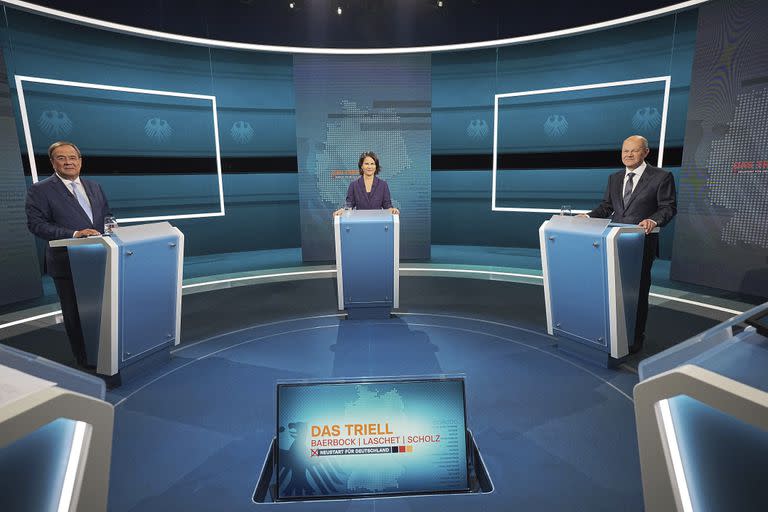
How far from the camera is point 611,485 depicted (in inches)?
72.3

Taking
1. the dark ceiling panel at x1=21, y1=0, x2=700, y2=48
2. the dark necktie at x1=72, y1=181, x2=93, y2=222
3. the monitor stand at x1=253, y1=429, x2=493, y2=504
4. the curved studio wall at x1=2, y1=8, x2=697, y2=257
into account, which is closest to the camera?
the monitor stand at x1=253, y1=429, x2=493, y2=504

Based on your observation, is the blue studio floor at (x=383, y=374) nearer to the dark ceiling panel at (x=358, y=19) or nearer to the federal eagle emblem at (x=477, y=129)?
the dark ceiling panel at (x=358, y=19)

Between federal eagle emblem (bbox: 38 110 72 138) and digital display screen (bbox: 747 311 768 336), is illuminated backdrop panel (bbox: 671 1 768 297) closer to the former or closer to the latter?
digital display screen (bbox: 747 311 768 336)

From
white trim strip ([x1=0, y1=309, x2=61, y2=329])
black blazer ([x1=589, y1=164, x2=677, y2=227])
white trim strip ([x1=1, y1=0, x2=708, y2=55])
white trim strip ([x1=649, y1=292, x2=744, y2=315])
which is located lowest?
white trim strip ([x1=649, y1=292, x2=744, y2=315])

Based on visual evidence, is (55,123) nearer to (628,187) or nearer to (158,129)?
(158,129)

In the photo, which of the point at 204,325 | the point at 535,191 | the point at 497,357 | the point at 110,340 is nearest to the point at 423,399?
the point at 497,357

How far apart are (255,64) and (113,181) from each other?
302cm

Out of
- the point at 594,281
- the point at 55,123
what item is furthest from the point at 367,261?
the point at 55,123

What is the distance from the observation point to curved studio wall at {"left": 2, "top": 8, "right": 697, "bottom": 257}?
6.10m

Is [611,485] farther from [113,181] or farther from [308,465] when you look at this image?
[113,181]

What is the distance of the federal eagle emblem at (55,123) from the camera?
5.89 meters

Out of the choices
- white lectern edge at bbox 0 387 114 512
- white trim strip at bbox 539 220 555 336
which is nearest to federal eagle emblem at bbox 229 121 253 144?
white trim strip at bbox 539 220 555 336

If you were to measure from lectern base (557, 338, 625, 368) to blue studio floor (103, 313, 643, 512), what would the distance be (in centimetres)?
7

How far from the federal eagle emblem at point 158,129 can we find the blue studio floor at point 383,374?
15.1 ft
